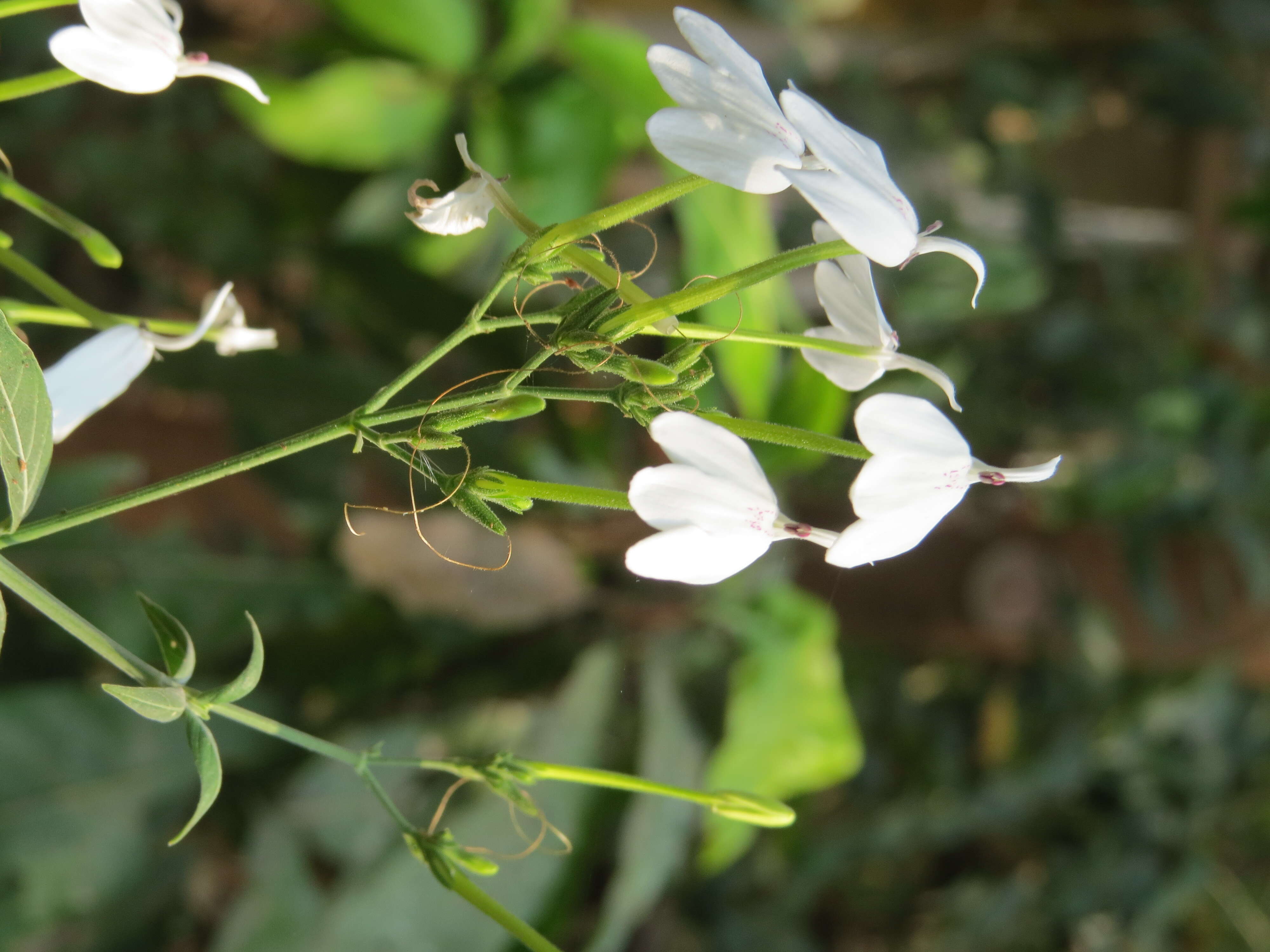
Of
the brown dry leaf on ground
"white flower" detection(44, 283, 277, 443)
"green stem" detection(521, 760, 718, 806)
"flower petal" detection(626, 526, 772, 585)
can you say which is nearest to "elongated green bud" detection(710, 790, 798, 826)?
"green stem" detection(521, 760, 718, 806)

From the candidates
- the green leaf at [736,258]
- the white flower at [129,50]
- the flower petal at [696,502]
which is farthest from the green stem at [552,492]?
the green leaf at [736,258]

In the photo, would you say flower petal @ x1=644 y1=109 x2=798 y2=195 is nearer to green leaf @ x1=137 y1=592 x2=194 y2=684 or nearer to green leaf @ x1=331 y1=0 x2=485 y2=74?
green leaf @ x1=137 y1=592 x2=194 y2=684

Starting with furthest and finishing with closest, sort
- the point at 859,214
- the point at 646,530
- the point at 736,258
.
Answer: the point at 646,530, the point at 736,258, the point at 859,214

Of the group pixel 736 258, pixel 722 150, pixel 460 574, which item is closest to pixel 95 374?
pixel 722 150

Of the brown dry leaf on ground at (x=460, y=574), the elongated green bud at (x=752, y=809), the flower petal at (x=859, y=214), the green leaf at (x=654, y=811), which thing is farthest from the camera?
the brown dry leaf on ground at (x=460, y=574)

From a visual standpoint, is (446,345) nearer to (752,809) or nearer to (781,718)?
(752,809)

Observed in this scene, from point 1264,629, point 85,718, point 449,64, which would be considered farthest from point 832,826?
point 449,64

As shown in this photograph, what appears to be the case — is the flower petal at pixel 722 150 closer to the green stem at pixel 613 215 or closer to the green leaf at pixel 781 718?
the green stem at pixel 613 215
